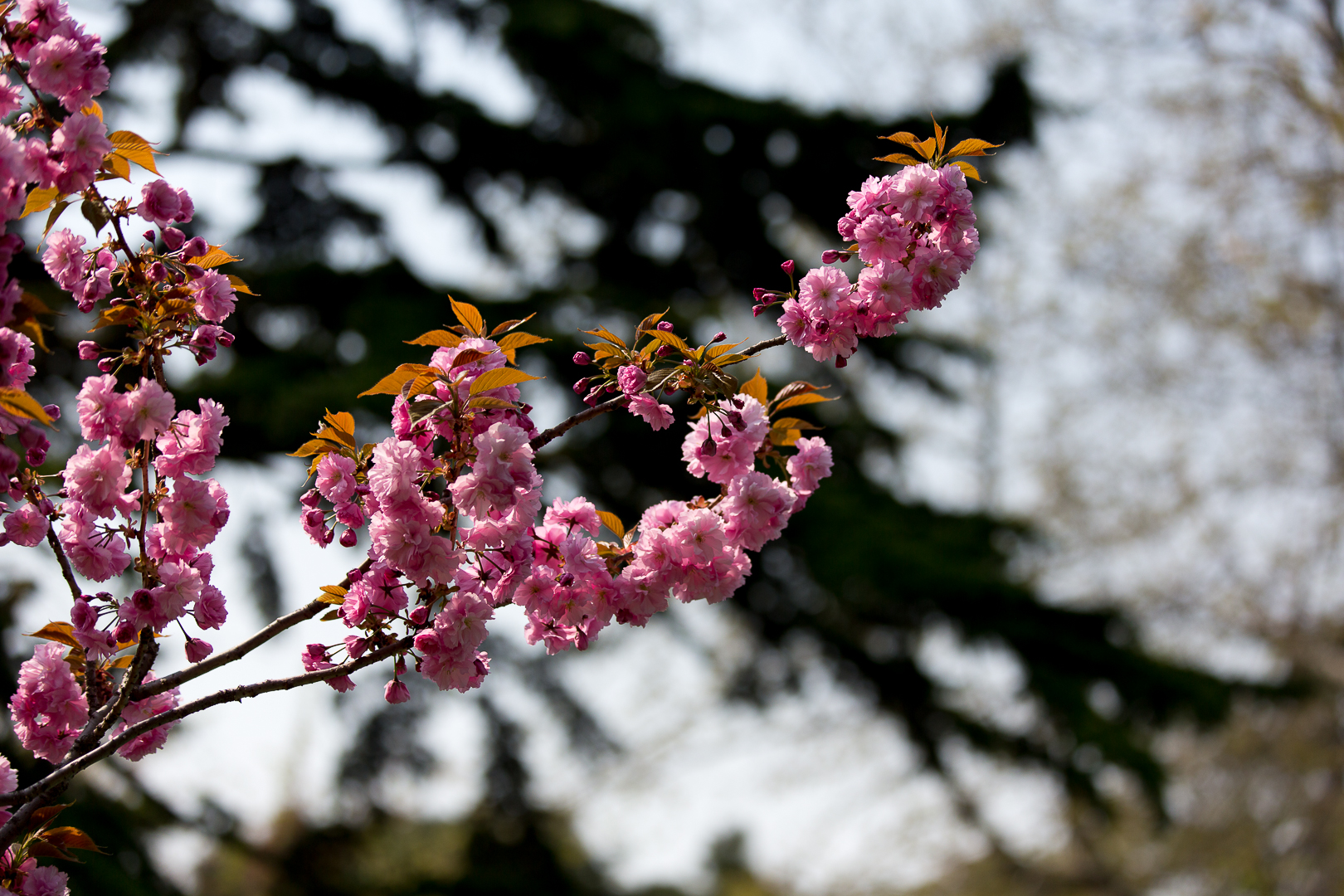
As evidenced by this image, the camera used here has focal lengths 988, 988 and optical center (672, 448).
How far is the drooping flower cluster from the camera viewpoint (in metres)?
1.56

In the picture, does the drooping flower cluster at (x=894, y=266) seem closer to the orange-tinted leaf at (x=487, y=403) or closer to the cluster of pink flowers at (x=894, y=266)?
the cluster of pink flowers at (x=894, y=266)

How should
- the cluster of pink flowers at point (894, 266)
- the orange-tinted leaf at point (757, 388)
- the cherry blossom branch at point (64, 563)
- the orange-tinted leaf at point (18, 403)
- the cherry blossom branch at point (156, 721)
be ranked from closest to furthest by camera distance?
the orange-tinted leaf at point (18, 403)
the cherry blossom branch at point (156, 721)
the cherry blossom branch at point (64, 563)
the cluster of pink flowers at point (894, 266)
the orange-tinted leaf at point (757, 388)

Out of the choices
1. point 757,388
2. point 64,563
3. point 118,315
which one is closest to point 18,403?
point 118,315

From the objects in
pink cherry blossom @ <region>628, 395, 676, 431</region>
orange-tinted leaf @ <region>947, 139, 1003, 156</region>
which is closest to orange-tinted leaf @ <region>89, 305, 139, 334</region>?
pink cherry blossom @ <region>628, 395, 676, 431</region>

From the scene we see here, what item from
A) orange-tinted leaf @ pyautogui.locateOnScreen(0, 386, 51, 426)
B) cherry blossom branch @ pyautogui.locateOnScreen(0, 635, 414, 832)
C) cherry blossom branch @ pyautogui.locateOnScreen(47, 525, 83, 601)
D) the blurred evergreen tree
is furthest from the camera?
the blurred evergreen tree

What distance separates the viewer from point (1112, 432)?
10.8 metres

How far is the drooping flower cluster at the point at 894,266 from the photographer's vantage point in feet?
5.11

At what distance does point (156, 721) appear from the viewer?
1385 mm

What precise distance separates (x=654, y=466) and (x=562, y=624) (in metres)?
2.95

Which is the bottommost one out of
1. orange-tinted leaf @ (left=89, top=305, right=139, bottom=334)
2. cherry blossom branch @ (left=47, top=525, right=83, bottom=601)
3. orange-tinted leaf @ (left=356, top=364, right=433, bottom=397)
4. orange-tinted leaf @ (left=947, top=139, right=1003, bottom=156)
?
cherry blossom branch @ (left=47, top=525, right=83, bottom=601)

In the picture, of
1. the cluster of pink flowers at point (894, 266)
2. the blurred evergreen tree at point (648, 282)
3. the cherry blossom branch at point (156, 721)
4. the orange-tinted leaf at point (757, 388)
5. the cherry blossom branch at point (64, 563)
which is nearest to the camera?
the cherry blossom branch at point (156, 721)

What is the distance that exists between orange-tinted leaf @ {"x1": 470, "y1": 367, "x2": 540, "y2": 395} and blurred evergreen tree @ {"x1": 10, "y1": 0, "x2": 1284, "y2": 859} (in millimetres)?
2139

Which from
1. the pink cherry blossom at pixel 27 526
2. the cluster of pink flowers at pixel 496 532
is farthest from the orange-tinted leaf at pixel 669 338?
the pink cherry blossom at pixel 27 526

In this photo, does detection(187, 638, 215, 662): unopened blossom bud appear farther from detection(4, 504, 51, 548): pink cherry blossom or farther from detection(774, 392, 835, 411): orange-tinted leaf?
detection(774, 392, 835, 411): orange-tinted leaf
